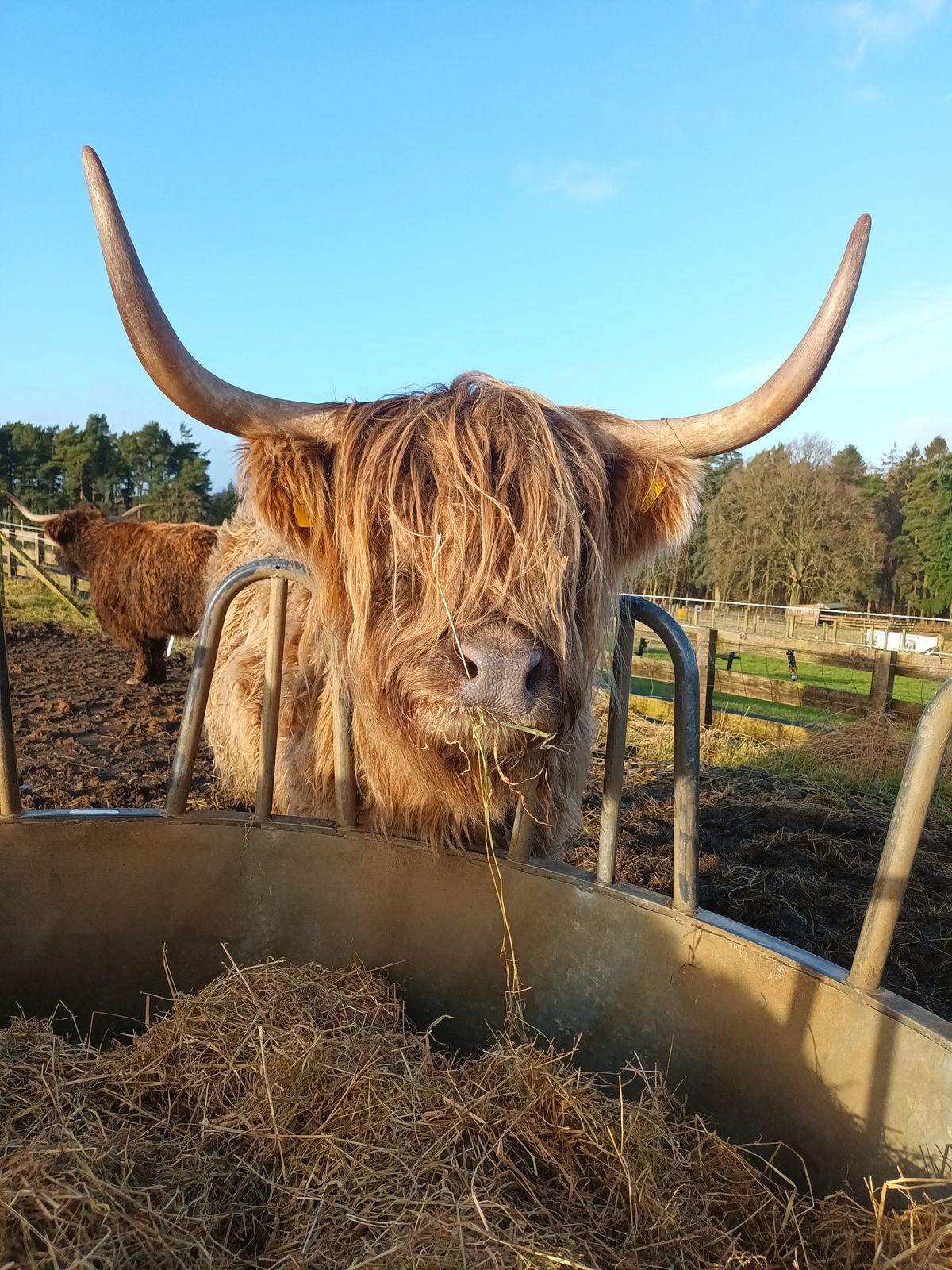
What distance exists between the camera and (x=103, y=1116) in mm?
1529

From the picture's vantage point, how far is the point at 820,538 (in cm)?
3228

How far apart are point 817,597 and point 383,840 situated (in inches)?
1403

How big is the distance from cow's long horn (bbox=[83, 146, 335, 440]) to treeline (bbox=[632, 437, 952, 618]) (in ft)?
96.4

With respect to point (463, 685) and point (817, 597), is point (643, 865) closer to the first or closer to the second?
point (463, 685)

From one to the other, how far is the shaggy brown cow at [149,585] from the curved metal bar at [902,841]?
8.82 metres

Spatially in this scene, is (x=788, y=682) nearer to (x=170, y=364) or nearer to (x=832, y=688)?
(x=832, y=688)

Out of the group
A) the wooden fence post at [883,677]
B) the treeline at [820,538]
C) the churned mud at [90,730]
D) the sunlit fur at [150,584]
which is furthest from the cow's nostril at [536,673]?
the treeline at [820,538]

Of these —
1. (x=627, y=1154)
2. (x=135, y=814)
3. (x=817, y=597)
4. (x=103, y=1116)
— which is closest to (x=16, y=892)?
(x=135, y=814)

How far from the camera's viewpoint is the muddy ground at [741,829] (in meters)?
3.28

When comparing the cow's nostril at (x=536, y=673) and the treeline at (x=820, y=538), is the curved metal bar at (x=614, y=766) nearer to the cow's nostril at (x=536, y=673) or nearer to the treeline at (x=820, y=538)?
the cow's nostril at (x=536, y=673)

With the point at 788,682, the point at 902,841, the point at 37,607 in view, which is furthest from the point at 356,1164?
the point at 37,607

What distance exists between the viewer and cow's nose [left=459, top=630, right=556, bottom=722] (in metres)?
1.60

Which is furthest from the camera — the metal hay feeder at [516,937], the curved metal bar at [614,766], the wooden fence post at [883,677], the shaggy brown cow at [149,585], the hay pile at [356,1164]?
the shaggy brown cow at [149,585]

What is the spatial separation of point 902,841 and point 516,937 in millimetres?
969
